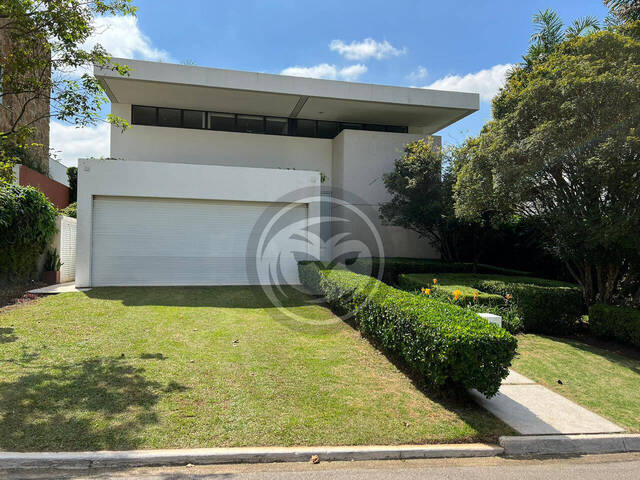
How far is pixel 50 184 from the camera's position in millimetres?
18516

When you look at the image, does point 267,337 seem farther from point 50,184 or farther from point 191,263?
point 50,184

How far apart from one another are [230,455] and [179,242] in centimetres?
1065

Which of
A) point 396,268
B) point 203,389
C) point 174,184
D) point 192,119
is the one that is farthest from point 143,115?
point 203,389

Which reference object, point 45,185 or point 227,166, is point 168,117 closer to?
point 227,166

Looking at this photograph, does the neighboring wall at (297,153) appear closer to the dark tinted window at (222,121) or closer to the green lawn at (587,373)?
the dark tinted window at (222,121)

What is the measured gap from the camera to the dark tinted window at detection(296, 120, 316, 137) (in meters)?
18.2

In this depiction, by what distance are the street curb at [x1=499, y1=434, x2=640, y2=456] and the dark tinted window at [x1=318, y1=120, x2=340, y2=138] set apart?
1573cm

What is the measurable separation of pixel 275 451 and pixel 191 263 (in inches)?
418

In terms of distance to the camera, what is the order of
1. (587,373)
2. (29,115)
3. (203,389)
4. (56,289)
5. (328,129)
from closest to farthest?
(203,389) → (587,373) → (56,289) → (328,129) → (29,115)

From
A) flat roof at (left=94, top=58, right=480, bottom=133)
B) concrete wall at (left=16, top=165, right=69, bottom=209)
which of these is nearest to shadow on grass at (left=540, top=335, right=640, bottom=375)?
flat roof at (left=94, top=58, right=480, bottom=133)

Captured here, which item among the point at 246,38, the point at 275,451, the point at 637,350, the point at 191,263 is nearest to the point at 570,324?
the point at 637,350

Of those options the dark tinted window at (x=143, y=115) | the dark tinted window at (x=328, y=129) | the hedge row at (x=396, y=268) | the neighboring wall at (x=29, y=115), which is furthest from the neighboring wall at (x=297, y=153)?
the neighboring wall at (x=29, y=115)

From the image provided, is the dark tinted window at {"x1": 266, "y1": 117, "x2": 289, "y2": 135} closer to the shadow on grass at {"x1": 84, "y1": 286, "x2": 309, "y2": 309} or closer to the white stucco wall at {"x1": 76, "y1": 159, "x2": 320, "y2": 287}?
the white stucco wall at {"x1": 76, "y1": 159, "x2": 320, "y2": 287}

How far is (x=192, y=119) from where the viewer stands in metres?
17.1
